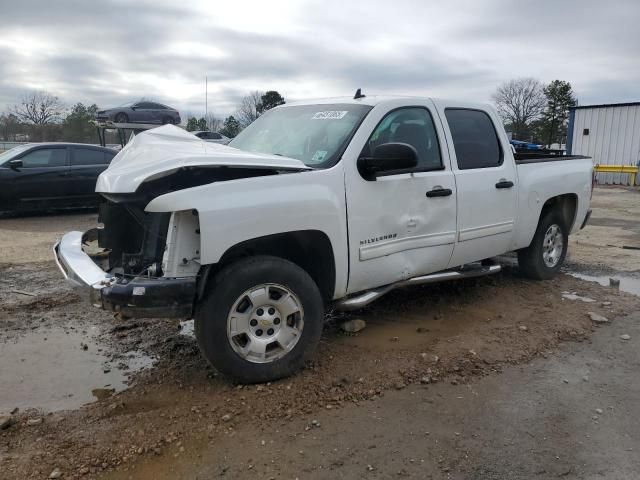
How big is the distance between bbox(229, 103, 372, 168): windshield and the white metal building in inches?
889

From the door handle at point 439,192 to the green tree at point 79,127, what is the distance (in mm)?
41702

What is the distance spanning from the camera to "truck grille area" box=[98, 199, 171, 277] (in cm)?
370

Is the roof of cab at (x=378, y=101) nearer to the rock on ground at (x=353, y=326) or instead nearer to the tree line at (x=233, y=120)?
the rock on ground at (x=353, y=326)

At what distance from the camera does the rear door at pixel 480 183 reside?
4926 mm

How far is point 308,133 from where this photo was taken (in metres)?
4.49

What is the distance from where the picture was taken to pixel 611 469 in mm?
2861

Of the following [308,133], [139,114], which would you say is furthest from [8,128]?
[308,133]

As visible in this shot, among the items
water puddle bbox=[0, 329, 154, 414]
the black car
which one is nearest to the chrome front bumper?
water puddle bbox=[0, 329, 154, 414]

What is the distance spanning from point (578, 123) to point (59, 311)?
2526 centimetres

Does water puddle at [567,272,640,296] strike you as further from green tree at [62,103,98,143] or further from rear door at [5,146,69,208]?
green tree at [62,103,98,143]

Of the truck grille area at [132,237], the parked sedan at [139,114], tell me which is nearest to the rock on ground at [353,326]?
the truck grille area at [132,237]

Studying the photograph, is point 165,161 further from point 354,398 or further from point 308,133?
point 354,398

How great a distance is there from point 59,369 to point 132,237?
113cm

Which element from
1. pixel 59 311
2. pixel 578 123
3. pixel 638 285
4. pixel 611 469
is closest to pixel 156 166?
pixel 59 311
